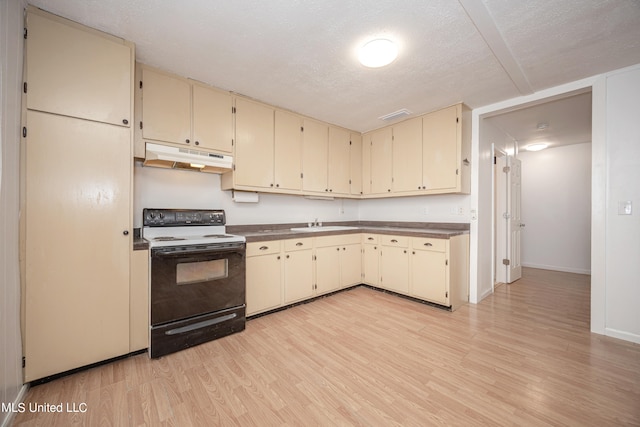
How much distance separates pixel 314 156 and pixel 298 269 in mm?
1626

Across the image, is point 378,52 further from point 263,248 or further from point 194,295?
point 194,295

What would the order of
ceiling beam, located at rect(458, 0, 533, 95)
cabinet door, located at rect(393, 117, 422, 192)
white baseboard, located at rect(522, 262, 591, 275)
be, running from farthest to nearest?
white baseboard, located at rect(522, 262, 591, 275) < cabinet door, located at rect(393, 117, 422, 192) < ceiling beam, located at rect(458, 0, 533, 95)

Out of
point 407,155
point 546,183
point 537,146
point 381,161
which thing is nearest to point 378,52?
point 407,155

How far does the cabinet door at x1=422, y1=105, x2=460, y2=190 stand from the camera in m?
3.14

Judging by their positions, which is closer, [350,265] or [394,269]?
[394,269]

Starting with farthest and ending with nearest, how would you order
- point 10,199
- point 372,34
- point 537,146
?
1. point 537,146
2. point 372,34
3. point 10,199

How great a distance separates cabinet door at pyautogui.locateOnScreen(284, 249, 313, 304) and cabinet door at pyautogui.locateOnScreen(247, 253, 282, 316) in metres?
0.10

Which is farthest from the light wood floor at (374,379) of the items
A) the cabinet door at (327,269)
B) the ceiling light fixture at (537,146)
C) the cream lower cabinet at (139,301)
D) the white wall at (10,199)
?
the ceiling light fixture at (537,146)

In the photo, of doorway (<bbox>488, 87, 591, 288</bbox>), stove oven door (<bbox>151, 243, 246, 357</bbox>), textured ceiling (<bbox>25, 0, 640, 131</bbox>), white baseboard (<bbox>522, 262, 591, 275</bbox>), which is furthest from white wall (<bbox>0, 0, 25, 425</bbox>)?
white baseboard (<bbox>522, 262, 591, 275</bbox>)

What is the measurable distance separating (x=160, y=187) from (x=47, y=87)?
43.9 inches

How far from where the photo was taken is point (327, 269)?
136 inches

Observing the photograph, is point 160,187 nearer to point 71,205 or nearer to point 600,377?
point 71,205

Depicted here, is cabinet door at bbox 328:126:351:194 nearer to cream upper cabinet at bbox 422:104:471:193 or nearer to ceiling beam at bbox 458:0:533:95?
cream upper cabinet at bbox 422:104:471:193

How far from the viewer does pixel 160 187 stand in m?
2.64
